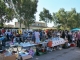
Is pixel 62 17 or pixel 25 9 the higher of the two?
pixel 25 9

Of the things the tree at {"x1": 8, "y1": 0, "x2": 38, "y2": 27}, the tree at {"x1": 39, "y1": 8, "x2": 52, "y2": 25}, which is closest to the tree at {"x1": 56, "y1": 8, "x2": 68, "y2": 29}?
the tree at {"x1": 39, "y1": 8, "x2": 52, "y2": 25}

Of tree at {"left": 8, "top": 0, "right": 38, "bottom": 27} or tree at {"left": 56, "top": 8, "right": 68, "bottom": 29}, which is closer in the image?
tree at {"left": 8, "top": 0, "right": 38, "bottom": 27}

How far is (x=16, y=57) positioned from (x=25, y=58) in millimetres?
551

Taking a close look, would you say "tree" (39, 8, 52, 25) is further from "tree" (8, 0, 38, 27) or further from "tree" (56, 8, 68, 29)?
"tree" (8, 0, 38, 27)

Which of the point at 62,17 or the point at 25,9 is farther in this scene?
the point at 62,17

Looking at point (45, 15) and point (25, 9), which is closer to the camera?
point (25, 9)

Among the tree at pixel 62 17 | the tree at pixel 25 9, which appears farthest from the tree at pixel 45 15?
the tree at pixel 25 9

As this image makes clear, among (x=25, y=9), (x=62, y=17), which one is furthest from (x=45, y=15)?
(x=25, y=9)

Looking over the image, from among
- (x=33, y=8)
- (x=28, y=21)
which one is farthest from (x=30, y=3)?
(x=28, y=21)

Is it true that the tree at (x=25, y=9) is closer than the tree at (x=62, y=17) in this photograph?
Yes

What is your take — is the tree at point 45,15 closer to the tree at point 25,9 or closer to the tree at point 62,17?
the tree at point 62,17

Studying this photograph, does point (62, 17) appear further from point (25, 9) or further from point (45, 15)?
point (25, 9)

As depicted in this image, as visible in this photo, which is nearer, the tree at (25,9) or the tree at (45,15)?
the tree at (25,9)

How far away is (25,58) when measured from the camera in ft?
30.2
